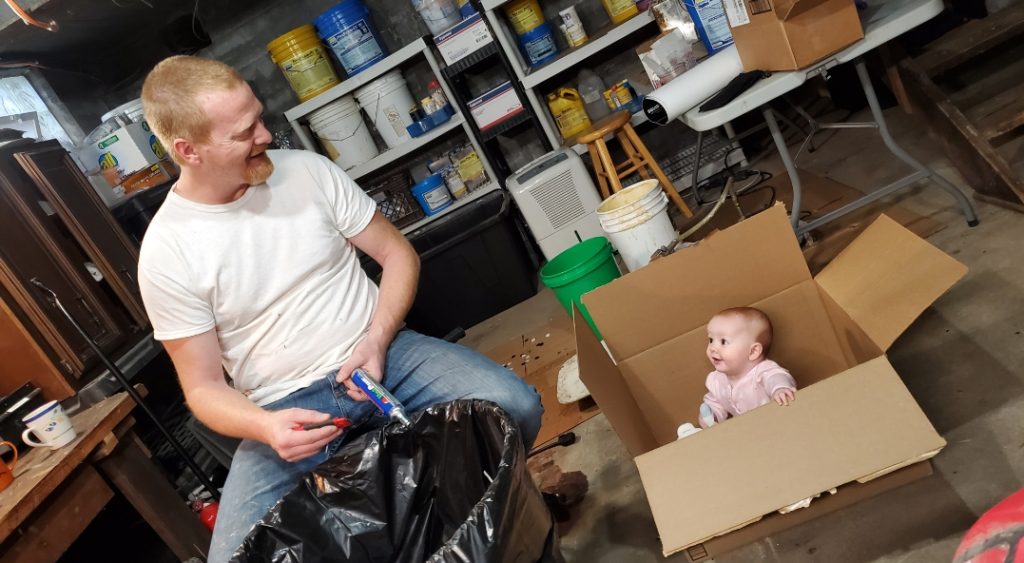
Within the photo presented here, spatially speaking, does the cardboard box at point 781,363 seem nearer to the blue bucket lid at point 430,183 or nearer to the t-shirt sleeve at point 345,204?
the t-shirt sleeve at point 345,204

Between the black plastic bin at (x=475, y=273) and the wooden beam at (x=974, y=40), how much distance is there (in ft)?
5.91

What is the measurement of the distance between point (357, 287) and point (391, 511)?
57 cm

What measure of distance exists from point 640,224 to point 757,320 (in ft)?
2.83

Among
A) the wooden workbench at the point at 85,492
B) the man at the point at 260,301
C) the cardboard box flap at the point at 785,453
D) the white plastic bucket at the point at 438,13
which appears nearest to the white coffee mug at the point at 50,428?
the wooden workbench at the point at 85,492

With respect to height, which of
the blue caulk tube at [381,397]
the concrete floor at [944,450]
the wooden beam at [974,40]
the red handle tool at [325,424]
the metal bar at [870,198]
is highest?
the red handle tool at [325,424]

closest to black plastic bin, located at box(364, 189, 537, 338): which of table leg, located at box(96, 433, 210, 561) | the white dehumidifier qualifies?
the white dehumidifier

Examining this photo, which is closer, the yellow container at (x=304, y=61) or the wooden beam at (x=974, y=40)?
the wooden beam at (x=974, y=40)

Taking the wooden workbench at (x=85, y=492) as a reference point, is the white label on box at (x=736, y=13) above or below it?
above

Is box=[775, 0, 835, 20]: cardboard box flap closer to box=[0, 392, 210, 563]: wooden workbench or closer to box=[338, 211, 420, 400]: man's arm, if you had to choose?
box=[338, 211, 420, 400]: man's arm

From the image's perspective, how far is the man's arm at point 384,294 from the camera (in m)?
1.56

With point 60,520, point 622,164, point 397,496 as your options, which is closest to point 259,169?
point 397,496

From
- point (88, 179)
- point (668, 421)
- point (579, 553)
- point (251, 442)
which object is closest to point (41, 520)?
point (251, 442)

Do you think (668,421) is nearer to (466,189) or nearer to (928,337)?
(928,337)

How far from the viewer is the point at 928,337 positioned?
182 centimetres
